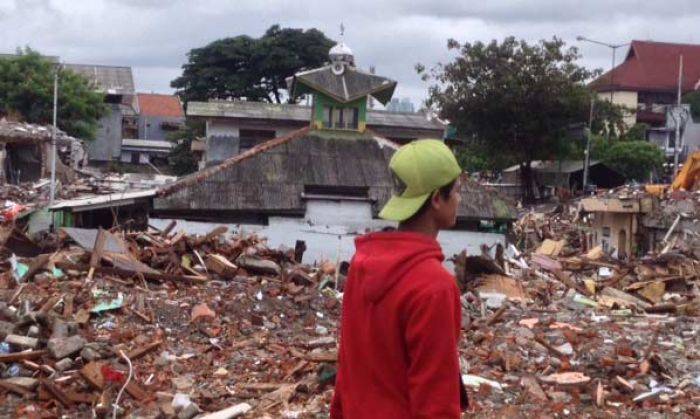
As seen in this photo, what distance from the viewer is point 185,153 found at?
45.3 m

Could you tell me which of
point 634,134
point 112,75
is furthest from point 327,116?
point 112,75

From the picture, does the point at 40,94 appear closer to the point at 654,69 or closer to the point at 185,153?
the point at 185,153

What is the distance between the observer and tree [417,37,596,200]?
3772cm

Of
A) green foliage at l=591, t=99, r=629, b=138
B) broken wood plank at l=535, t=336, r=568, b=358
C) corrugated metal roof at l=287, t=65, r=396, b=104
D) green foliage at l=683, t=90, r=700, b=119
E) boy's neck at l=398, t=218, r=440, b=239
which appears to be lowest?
broken wood plank at l=535, t=336, r=568, b=358

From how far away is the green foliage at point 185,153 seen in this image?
44562 millimetres

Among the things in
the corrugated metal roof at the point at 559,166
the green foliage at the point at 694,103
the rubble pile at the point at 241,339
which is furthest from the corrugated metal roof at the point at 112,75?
the rubble pile at the point at 241,339

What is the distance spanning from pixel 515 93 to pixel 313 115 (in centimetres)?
1626

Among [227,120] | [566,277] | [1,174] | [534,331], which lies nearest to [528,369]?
[534,331]

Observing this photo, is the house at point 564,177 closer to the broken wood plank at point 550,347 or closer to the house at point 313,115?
the house at point 313,115

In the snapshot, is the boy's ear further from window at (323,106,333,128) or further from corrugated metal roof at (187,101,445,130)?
corrugated metal roof at (187,101,445,130)

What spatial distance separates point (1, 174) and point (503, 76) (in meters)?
20.1

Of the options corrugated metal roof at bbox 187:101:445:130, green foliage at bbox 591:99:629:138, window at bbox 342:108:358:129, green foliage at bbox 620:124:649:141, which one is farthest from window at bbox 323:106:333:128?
green foliage at bbox 620:124:649:141

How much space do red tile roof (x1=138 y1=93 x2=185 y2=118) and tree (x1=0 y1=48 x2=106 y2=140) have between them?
2363 cm

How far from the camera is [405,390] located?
267 cm
